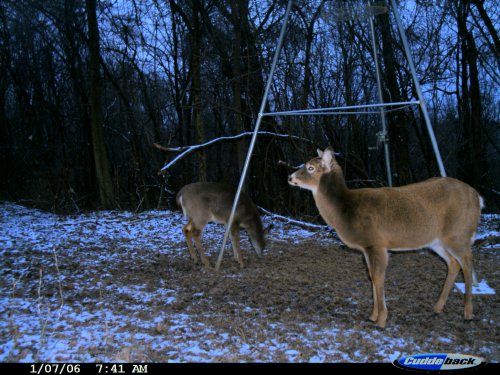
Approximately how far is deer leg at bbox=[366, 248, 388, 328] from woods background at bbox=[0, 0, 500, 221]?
20.2ft

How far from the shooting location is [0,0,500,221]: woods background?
468 inches

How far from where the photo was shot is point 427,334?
407 centimetres

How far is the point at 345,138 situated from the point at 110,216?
6674 mm

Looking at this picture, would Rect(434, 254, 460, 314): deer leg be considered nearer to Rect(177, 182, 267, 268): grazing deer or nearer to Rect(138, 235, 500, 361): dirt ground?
Rect(138, 235, 500, 361): dirt ground

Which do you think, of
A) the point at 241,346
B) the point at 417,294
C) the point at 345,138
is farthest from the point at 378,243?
the point at 345,138

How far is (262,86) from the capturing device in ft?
41.2

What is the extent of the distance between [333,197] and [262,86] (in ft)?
26.6

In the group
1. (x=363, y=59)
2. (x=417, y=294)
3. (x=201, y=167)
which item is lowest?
(x=417, y=294)

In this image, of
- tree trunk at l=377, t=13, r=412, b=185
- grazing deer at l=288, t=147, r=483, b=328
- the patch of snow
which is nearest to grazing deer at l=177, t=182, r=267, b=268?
grazing deer at l=288, t=147, r=483, b=328

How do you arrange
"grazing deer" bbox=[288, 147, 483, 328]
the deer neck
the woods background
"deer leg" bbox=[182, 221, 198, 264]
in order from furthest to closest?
the woods background
"deer leg" bbox=[182, 221, 198, 264]
the deer neck
"grazing deer" bbox=[288, 147, 483, 328]

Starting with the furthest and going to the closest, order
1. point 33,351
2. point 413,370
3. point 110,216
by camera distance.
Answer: point 110,216 → point 33,351 → point 413,370

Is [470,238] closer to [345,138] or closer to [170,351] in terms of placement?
[170,351]

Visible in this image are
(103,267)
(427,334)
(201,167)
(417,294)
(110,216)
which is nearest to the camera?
(427,334)

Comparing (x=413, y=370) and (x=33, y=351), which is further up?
(x=33, y=351)
